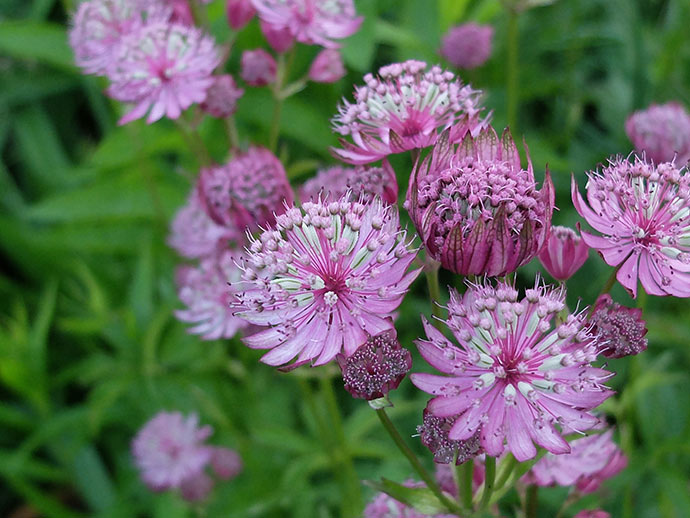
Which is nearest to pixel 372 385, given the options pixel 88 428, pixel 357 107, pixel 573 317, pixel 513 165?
pixel 573 317

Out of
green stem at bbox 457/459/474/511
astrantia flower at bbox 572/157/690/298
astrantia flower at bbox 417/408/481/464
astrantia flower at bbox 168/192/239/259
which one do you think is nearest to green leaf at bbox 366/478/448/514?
green stem at bbox 457/459/474/511

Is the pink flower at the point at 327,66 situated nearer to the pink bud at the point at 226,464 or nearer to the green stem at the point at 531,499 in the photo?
the green stem at the point at 531,499

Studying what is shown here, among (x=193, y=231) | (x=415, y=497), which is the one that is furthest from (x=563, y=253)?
(x=193, y=231)

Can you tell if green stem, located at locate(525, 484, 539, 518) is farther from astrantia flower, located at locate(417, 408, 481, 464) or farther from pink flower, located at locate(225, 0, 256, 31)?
pink flower, located at locate(225, 0, 256, 31)

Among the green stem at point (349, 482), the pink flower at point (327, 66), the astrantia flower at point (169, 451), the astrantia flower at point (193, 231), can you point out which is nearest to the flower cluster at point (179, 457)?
the astrantia flower at point (169, 451)

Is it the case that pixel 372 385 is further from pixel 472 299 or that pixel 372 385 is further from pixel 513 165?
pixel 513 165

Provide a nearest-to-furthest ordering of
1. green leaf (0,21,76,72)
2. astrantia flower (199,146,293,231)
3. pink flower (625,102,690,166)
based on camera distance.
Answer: astrantia flower (199,146,293,231) → pink flower (625,102,690,166) → green leaf (0,21,76,72)

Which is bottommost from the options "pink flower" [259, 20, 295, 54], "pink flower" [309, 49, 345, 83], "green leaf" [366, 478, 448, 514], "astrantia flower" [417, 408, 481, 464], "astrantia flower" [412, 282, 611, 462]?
"green leaf" [366, 478, 448, 514]
